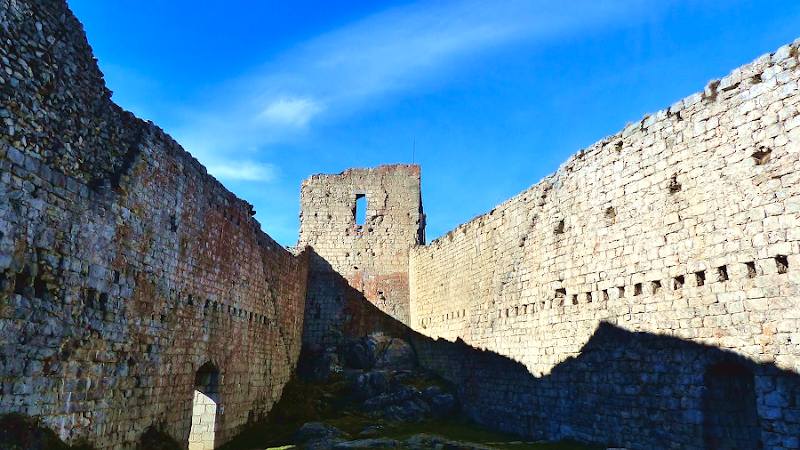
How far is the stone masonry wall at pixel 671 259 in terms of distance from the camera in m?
9.10

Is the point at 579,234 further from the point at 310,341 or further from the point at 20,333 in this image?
the point at 310,341

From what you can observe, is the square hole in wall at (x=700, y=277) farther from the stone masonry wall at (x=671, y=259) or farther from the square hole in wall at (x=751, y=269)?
the square hole in wall at (x=751, y=269)

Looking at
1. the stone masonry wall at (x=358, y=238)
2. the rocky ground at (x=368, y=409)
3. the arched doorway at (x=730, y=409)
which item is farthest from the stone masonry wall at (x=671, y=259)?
the stone masonry wall at (x=358, y=238)

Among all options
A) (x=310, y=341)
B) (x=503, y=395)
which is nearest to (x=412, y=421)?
(x=503, y=395)

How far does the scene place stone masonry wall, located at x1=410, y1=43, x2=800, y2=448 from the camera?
9.10 meters

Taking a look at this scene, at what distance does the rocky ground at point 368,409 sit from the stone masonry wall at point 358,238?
2.07 metres

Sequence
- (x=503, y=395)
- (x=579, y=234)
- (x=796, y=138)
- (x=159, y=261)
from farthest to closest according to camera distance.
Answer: (x=503, y=395) < (x=579, y=234) < (x=159, y=261) < (x=796, y=138)

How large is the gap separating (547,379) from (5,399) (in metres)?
11.6

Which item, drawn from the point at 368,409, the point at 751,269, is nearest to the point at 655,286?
the point at 751,269

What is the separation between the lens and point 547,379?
1469cm

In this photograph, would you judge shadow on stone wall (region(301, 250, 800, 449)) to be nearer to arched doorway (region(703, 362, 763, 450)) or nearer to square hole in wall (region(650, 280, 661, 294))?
arched doorway (region(703, 362, 763, 450))

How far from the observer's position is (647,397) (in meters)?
11.4

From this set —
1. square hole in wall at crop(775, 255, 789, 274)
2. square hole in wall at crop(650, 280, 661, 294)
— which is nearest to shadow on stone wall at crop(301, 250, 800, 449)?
square hole in wall at crop(650, 280, 661, 294)

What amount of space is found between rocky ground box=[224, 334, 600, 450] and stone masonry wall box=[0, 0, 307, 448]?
2.54 meters
